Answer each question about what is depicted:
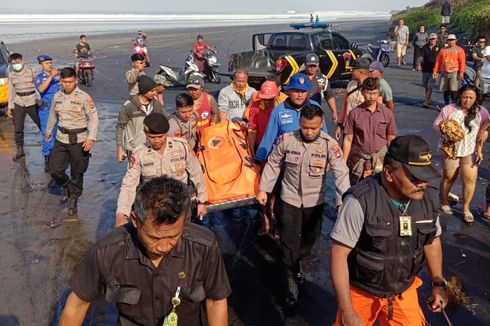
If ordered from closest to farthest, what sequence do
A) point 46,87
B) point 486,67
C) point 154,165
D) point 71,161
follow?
point 154,165 → point 71,161 → point 46,87 → point 486,67

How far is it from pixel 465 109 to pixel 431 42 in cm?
863

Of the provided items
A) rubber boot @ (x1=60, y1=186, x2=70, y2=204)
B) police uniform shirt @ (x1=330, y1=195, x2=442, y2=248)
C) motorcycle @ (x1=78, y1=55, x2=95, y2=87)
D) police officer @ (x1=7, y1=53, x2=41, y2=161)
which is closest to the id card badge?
police uniform shirt @ (x1=330, y1=195, x2=442, y2=248)

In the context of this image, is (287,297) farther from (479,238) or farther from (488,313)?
(479,238)

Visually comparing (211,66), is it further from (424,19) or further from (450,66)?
(424,19)

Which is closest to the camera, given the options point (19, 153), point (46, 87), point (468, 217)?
point (468, 217)

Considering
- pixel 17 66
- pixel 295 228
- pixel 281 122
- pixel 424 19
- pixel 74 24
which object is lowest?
pixel 74 24

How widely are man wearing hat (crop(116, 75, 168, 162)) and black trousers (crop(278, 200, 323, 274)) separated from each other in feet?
6.58

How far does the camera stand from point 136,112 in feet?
18.0

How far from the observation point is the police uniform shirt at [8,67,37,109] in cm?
877

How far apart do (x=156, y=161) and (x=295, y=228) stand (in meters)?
1.42

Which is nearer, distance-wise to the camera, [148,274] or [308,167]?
[148,274]

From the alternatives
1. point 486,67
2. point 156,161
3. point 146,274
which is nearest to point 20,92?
point 156,161

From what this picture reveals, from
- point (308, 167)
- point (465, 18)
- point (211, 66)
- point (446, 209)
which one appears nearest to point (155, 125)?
point (308, 167)

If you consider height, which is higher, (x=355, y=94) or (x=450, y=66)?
(x=355, y=94)
